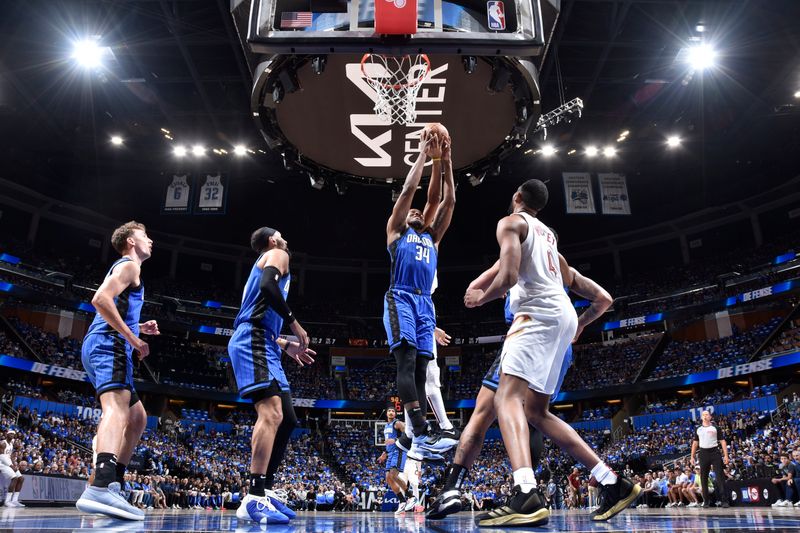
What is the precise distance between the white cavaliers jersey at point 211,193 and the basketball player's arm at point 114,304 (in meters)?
19.4

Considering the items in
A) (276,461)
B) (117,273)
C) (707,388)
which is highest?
(707,388)

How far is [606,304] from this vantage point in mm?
4441

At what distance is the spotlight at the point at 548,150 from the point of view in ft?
76.1

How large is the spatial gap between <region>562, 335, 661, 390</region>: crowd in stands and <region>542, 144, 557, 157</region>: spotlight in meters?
14.1

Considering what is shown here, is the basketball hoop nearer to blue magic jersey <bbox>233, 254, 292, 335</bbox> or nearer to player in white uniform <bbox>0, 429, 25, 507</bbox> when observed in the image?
blue magic jersey <bbox>233, 254, 292, 335</bbox>

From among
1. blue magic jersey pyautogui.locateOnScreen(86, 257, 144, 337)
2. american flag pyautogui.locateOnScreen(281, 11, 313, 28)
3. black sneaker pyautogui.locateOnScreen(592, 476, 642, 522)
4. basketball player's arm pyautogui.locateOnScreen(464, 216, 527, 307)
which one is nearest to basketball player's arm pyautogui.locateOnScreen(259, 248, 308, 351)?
blue magic jersey pyautogui.locateOnScreen(86, 257, 144, 337)

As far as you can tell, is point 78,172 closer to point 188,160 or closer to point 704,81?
point 188,160

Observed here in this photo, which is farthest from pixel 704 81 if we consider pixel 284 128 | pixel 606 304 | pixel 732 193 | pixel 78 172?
pixel 78 172

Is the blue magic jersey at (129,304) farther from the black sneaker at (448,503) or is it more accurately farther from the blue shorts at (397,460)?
the blue shorts at (397,460)

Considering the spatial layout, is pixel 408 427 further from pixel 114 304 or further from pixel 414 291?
pixel 114 304

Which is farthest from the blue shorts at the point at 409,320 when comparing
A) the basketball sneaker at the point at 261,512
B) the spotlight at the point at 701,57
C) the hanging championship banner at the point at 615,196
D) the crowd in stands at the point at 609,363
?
the crowd in stands at the point at 609,363

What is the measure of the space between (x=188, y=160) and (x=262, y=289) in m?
22.9

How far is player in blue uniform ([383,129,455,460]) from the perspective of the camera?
15.1 ft

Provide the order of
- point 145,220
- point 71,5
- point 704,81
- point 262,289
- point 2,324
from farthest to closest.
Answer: point 145,220
point 2,324
point 704,81
point 71,5
point 262,289
